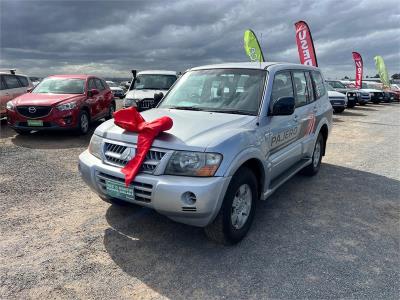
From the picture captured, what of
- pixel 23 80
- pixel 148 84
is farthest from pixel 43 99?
pixel 23 80

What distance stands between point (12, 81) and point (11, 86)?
232 millimetres

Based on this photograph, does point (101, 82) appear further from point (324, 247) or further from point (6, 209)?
point (324, 247)

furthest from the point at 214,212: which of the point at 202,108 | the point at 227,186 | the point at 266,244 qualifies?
the point at 202,108

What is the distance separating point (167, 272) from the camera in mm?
3059

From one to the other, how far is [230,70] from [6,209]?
130 inches

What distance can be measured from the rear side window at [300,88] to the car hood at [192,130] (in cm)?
145

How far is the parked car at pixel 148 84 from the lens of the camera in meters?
10.3

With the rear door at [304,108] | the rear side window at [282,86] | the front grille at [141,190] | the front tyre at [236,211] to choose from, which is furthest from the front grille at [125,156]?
the rear door at [304,108]

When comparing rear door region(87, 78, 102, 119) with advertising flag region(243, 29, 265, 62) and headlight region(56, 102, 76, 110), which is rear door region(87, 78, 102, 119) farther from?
advertising flag region(243, 29, 265, 62)

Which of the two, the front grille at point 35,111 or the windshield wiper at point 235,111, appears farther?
the front grille at point 35,111

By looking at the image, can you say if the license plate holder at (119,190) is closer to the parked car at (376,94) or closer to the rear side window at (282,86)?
the rear side window at (282,86)

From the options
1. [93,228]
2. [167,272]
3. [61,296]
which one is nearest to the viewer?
[61,296]

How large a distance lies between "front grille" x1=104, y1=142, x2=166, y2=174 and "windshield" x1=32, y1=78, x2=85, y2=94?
255 inches

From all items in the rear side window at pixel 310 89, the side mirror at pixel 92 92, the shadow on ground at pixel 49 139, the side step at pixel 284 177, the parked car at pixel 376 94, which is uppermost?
the rear side window at pixel 310 89
